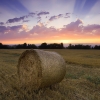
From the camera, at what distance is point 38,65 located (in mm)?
6801

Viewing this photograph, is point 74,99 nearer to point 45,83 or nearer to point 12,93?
point 45,83

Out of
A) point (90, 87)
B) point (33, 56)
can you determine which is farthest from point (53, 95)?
point (90, 87)

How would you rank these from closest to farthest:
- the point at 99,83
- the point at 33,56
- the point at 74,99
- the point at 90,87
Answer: the point at 74,99, the point at 33,56, the point at 90,87, the point at 99,83

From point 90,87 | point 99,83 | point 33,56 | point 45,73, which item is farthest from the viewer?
point 99,83

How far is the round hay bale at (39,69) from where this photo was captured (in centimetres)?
670

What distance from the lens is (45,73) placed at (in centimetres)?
663

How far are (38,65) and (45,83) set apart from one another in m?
0.77

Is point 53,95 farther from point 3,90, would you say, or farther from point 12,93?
point 3,90

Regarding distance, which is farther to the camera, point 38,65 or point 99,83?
point 99,83

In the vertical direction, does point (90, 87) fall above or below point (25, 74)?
below

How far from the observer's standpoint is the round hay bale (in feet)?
22.0

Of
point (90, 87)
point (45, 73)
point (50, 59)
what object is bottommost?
point (90, 87)

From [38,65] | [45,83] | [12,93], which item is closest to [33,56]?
[38,65]

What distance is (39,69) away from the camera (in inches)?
267
